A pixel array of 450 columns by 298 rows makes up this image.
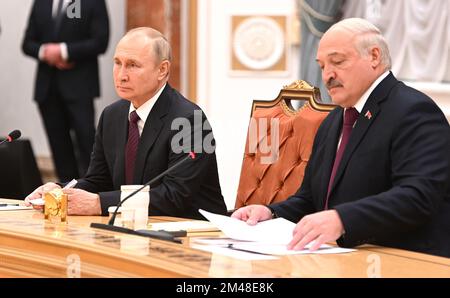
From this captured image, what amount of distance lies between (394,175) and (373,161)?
119 millimetres

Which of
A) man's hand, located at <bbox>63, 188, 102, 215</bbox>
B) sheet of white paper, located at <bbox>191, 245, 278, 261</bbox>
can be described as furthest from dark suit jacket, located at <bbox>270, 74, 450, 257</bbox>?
man's hand, located at <bbox>63, 188, 102, 215</bbox>

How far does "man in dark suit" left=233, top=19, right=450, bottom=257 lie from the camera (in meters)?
2.92

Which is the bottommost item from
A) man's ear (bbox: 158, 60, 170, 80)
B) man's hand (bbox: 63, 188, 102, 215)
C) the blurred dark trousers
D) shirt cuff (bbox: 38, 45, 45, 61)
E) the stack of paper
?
the blurred dark trousers

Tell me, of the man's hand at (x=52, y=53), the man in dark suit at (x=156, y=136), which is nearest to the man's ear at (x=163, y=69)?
the man in dark suit at (x=156, y=136)

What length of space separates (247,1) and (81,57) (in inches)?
53.1

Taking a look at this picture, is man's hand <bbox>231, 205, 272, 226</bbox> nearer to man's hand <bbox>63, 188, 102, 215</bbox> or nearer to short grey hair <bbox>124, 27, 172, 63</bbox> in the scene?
man's hand <bbox>63, 188, 102, 215</bbox>

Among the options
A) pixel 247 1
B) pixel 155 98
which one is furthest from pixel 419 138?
pixel 247 1

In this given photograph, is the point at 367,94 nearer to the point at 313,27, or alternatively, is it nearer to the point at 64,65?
the point at 313,27

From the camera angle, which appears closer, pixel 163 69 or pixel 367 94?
pixel 367 94

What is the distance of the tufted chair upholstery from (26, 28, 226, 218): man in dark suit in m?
0.20

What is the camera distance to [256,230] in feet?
10.1

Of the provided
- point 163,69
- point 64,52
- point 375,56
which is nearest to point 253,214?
point 375,56

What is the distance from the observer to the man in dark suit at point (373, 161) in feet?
9.57
